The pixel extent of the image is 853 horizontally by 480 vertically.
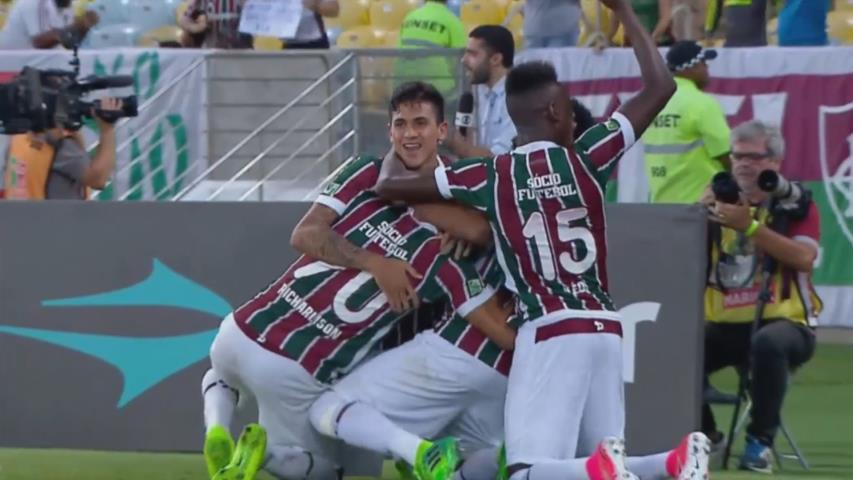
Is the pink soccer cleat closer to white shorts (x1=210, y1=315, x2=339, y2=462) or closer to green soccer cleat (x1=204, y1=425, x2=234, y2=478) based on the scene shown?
white shorts (x1=210, y1=315, x2=339, y2=462)

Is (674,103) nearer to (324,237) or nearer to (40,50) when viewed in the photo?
(324,237)

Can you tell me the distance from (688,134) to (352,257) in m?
4.45

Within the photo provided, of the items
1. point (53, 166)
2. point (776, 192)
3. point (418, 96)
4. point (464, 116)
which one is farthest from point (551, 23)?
point (418, 96)

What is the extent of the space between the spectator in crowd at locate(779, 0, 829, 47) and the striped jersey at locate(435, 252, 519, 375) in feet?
24.5

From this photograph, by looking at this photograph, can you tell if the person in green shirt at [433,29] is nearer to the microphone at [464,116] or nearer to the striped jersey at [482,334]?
the microphone at [464,116]

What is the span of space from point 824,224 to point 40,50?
596 cm

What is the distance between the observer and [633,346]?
27.9 feet

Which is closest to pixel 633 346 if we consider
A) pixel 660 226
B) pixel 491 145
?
pixel 660 226

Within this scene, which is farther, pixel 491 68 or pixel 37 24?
pixel 37 24

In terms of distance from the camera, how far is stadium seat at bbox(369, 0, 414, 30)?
716 inches

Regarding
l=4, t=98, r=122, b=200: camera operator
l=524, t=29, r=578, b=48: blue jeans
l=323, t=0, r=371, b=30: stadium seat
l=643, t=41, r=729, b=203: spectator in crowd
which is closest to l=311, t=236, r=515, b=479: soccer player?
l=4, t=98, r=122, b=200: camera operator

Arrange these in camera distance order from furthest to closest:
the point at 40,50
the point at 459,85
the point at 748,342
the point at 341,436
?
1. the point at 40,50
2. the point at 459,85
3. the point at 748,342
4. the point at 341,436

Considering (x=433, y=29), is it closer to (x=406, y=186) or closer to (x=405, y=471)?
(x=405, y=471)

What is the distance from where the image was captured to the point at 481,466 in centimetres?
723
